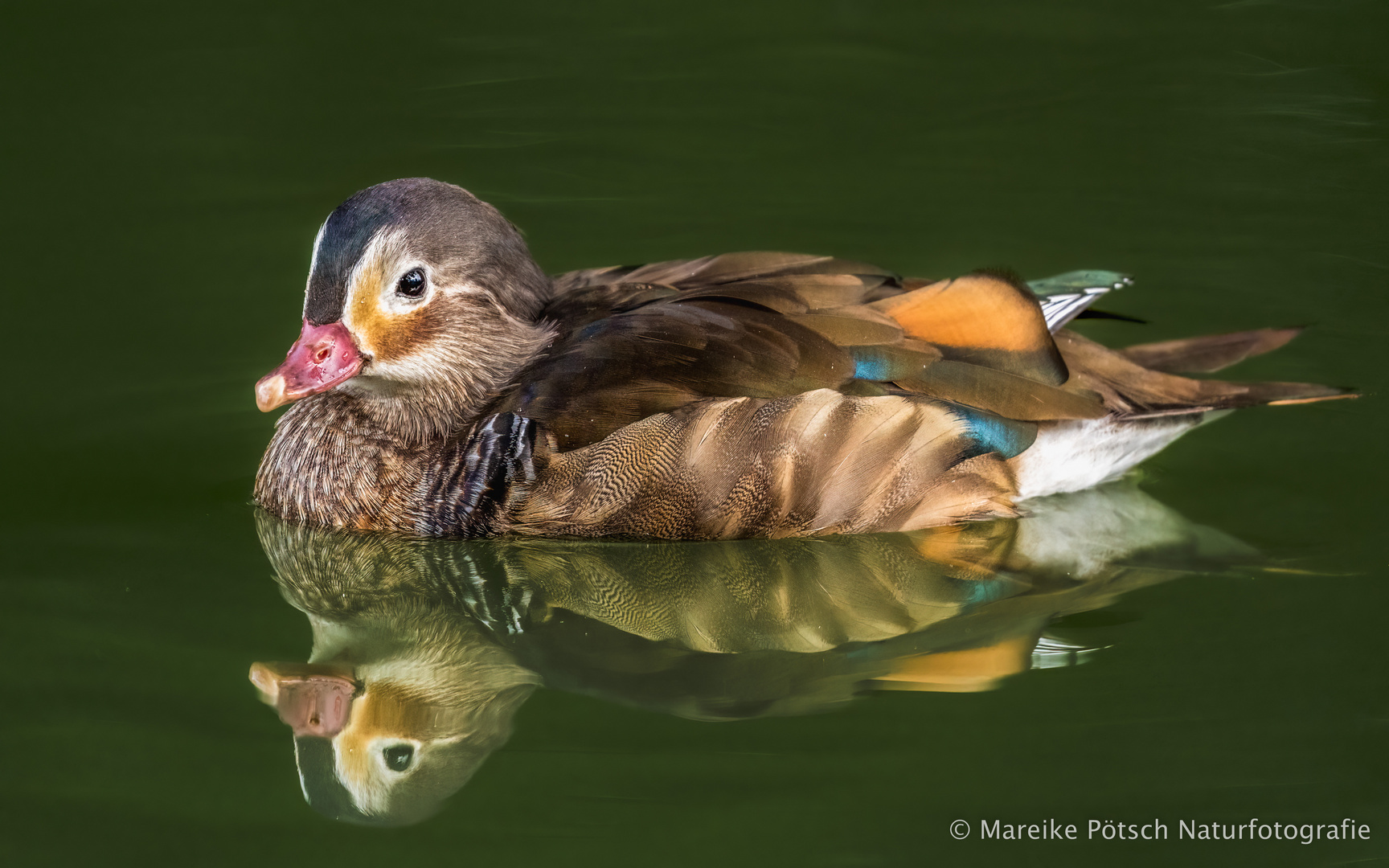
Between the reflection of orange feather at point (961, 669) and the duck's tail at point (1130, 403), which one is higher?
the duck's tail at point (1130, 403)

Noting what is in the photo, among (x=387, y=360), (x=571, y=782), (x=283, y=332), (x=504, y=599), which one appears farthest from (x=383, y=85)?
(x=571, y=782)

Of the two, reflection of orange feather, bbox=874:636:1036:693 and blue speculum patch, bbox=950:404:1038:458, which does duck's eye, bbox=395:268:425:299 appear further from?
reflection of orange feather, bbox=874:636:1036:693

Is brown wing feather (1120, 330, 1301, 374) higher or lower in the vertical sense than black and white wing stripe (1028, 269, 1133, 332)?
lower

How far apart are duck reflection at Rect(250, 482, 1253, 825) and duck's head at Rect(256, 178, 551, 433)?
596 millimetres

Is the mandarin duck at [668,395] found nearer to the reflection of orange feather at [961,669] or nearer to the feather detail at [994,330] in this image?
the feather detail at [994,330]

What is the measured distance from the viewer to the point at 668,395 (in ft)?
15.9

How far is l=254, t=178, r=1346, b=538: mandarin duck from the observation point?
4867 mm

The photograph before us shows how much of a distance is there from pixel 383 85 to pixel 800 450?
15.4 ft

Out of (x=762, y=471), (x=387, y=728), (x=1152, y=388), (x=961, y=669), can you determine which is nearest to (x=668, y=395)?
(x=762, y=471)

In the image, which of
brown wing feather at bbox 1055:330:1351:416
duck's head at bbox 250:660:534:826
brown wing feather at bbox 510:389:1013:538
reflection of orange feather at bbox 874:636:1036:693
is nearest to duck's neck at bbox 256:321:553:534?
brown wing feather at bbox 510:389:1013:538

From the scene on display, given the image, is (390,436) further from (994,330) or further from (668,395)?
(994,330)

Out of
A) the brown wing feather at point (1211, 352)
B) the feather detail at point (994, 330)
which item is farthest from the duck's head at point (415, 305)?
the brown wing feather at point (1211, 352)

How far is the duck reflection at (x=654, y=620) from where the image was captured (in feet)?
13.6

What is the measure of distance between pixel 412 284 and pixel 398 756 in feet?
5.61
